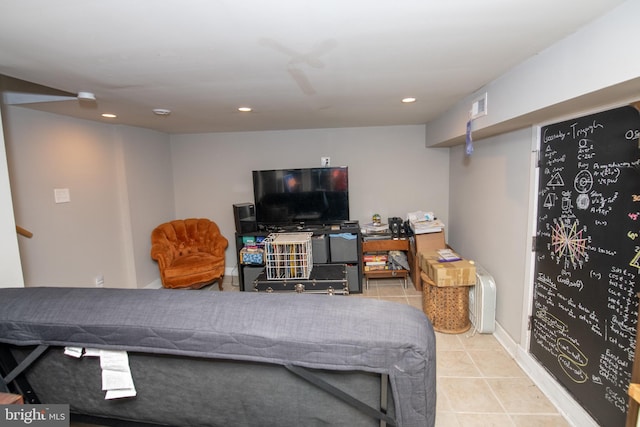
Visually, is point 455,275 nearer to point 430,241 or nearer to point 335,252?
point 430,241

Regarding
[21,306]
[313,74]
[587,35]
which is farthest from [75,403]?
[587,35]

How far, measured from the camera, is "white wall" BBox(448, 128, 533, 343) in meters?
2.20

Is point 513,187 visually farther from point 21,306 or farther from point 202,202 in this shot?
point 202,202

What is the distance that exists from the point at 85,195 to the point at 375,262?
331 cm

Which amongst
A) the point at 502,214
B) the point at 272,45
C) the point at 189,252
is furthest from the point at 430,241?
the point at 189,252

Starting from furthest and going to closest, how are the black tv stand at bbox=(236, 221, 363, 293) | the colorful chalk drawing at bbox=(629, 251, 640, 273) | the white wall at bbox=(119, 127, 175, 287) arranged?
the black tv stand at bbox=(236, 221, 363, 293) < the white wall at bbox=(119, 127, 175, 287) < the colorful chalk drawing at bbox=(629, 251, 640, 273)

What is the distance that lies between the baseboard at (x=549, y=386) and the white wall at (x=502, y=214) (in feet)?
0.31

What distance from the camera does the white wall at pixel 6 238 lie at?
162 centimetres

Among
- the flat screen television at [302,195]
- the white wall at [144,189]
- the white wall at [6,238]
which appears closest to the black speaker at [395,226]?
the flat screen television at [302,195]

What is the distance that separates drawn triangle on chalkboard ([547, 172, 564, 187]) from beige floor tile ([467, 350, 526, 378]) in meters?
1.38

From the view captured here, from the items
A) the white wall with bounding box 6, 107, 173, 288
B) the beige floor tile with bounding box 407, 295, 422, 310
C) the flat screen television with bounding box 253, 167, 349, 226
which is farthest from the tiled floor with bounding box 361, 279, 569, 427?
the white wall with bounding box 6, 107, 173, 288

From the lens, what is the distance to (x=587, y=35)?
1270 millimetres

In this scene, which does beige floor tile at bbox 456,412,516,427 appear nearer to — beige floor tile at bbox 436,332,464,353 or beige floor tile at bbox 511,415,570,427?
beige floor tile at bbox 511,415,570,427

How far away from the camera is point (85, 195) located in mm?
3039
